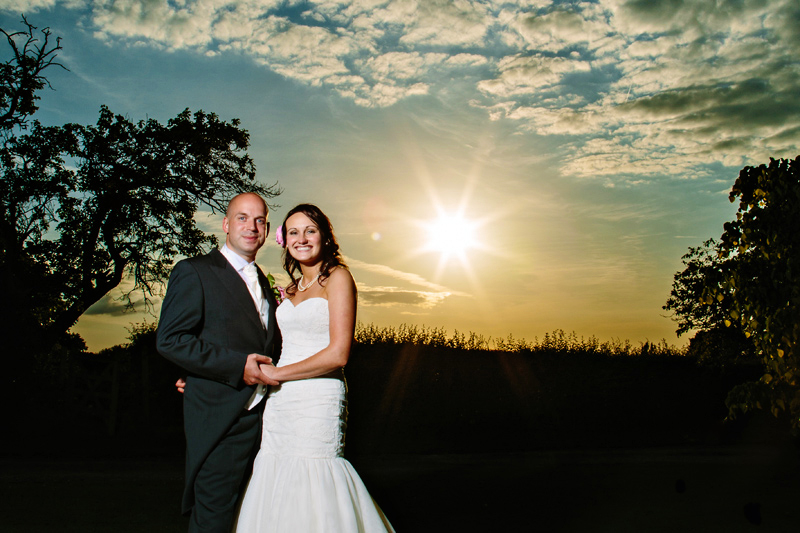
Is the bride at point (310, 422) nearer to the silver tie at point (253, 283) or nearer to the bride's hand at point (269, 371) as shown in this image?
the bride's hand at point (269, 371)

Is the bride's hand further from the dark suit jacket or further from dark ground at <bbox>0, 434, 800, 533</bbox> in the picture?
dark ground at <bbox>0, 434, 800, 533</bbox>

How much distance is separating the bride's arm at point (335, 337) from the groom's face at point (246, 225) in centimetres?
53

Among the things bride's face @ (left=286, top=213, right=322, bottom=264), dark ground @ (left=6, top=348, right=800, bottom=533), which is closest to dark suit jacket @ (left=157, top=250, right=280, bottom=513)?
bride's face @ (left=286, top=213, right=322, bottom=264)

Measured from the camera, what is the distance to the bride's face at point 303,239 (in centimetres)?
399

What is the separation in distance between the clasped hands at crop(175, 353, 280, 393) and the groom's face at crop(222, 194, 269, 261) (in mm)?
706

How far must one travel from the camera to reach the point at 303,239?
3.99m

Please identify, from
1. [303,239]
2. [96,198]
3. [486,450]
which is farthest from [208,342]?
[96,198]

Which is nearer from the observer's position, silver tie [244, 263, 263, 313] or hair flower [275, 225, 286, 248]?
silver tie [244, 263, 263, 313]

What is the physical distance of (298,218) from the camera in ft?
13.3

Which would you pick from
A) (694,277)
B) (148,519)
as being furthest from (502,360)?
(694,277)

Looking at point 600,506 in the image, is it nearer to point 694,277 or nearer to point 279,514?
point 279,514

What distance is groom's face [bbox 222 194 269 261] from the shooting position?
3.86 metres

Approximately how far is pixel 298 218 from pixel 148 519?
488 centimetres

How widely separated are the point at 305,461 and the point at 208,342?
94 centimetres
